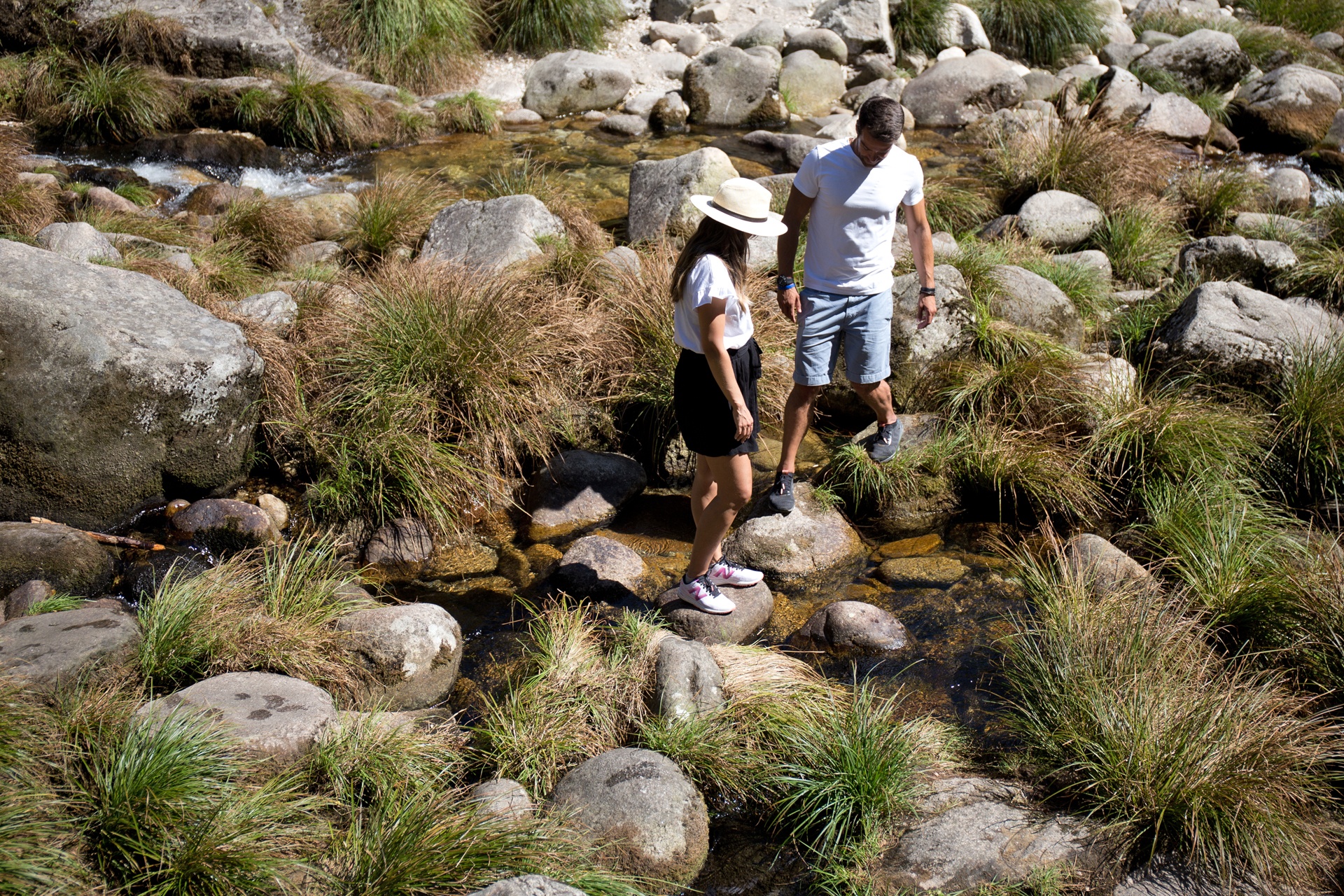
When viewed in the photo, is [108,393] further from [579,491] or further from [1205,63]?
[1205,63]

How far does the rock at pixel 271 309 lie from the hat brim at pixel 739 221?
11.4 feet

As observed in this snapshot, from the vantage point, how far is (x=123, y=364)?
508 centimetres

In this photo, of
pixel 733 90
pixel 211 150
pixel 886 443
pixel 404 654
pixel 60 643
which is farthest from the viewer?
pixel 733 90

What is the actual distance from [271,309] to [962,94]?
32.5 ft

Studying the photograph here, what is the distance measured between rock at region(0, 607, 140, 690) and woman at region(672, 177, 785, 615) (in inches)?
93.1

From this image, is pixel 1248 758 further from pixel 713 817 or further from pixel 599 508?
pixel 599 508

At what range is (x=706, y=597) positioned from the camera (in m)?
4.56

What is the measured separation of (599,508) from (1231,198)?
7.03 m

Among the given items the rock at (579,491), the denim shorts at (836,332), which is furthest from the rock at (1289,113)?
the rock at (579,491)

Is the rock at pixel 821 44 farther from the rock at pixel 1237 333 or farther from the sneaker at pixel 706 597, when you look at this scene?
the sneaker at pixel 706 597

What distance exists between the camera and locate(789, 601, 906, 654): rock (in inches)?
181

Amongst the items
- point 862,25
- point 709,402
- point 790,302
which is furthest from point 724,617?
point 862,25

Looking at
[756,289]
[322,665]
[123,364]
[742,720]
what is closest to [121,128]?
[123,364]

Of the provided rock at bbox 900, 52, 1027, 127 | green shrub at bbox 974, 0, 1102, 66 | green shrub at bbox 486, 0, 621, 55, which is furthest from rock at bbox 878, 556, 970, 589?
green shrub at bbox 974, 0, 1102, 66
